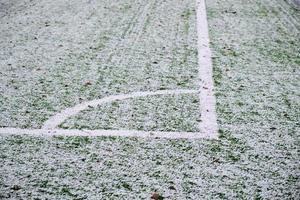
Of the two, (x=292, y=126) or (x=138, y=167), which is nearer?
(x=138, y=167)

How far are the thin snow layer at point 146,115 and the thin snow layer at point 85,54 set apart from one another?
0.26m

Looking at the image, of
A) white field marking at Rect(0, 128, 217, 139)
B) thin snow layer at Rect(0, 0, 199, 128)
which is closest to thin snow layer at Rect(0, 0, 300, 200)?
white field marking at Rect(0, 128, 217, 139)

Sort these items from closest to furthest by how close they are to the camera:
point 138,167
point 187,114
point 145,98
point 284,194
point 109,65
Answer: point 284,194 → point 138,167 → point 187,114 → point 145,98 → point 109,65

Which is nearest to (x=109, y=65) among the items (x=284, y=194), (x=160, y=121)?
(x=160, y=121)

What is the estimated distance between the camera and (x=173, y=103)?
3.85 m

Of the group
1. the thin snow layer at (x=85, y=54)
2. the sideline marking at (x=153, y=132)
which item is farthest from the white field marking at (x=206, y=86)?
the thin snow layer at (x=85, y=54)

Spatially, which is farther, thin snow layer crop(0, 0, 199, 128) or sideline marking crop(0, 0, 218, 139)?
thin snow layer crop(0, 0, 199, 128)

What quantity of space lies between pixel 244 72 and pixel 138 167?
2264mm

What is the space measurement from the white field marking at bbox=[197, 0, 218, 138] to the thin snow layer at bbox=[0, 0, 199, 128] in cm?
11

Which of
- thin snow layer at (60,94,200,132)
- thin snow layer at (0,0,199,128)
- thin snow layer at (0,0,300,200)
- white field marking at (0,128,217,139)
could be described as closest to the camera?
thin snow layer at (0,0,300,200)

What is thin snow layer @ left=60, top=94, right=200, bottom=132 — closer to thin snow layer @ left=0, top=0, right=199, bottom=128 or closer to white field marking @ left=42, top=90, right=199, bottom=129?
white field marking @ left=42, top=90, right=199, bottom=129

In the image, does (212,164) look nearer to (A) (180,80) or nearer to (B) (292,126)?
(B) (292,126)

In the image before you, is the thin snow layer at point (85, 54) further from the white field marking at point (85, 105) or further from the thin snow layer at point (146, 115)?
the thin snow layer at point (146, 115)

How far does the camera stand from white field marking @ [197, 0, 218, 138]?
3486mm
